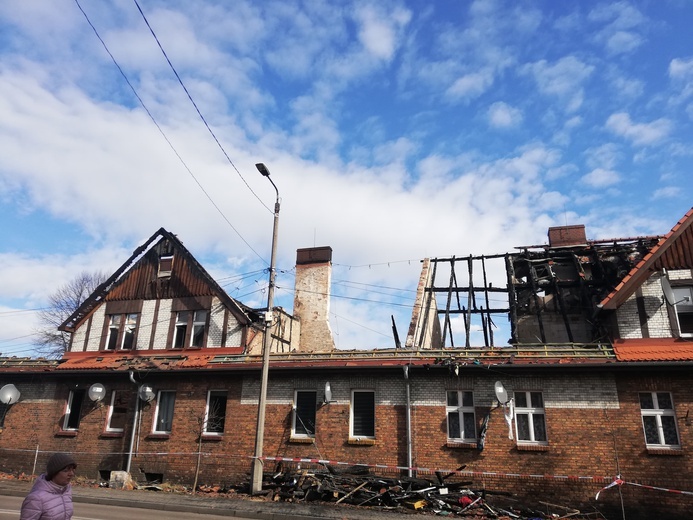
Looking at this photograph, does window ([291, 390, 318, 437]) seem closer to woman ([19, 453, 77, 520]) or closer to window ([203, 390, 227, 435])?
window ([203, 390, 227, 435])

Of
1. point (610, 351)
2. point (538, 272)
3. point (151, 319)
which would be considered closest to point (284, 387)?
point (151, 319)

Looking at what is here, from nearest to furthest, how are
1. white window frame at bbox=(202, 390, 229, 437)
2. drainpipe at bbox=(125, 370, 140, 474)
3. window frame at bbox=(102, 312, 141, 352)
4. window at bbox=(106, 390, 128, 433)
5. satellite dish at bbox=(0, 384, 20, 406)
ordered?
white window frame at bbox=(202, 390, 229, 437) → drainpipe at bbox=(125, 370, 140, 474) → window at bbox=(106, 390, 128, 433) → satellite dish at bbox=(0, 384, 20, 406) → window frame at bbox=(102, 312, 141, 352)

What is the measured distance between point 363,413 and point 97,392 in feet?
35.2

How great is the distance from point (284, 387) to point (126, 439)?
21.9 ft

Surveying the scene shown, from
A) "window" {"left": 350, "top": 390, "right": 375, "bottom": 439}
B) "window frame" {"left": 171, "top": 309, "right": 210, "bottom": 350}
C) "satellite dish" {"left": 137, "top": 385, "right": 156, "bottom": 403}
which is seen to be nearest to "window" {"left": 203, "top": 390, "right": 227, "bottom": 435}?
"satellite dish" {"left": 137, "top": 385, "right": 156, "bottom": 403}

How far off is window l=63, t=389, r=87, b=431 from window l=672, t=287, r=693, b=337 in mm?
22281

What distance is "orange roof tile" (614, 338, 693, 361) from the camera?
14422 millimetres

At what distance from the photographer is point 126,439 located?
18.9 meters

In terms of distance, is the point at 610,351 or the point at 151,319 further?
the point at 151,319

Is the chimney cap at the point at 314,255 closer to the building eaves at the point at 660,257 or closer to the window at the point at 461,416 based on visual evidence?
the window at the point at 461,416

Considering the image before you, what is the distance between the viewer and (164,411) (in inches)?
751

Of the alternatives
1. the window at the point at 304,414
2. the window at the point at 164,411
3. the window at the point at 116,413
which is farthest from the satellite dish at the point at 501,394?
the window at the point at 116,413

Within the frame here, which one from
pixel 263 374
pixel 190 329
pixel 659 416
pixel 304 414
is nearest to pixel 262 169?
pixel 263 374

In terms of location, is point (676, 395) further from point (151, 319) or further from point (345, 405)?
point (151, 319)
